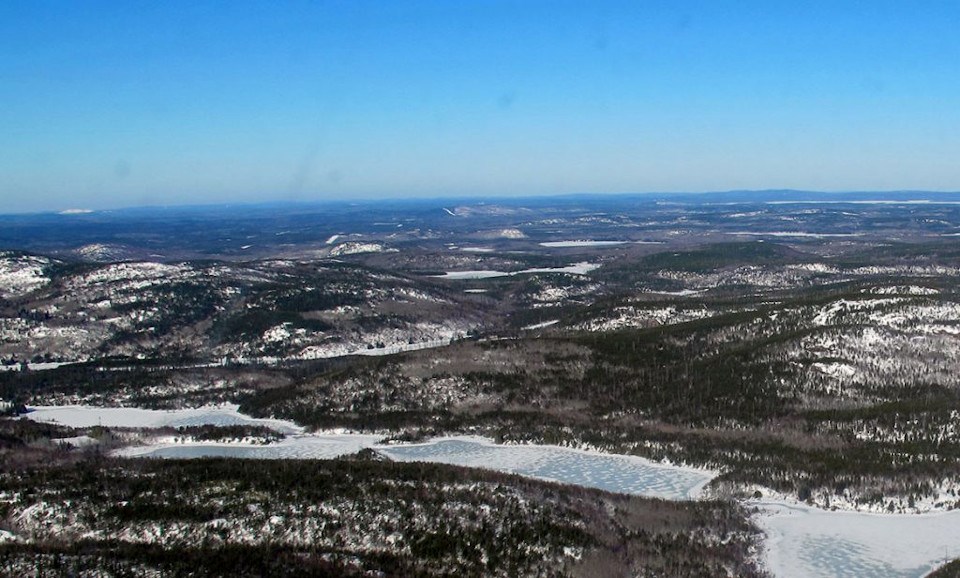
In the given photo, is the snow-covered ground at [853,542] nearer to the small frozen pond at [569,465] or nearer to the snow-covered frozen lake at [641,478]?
the snow-covered frozen lake at [641,478]

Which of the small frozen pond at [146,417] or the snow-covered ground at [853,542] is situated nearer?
the snow-covered ground at [853,542]

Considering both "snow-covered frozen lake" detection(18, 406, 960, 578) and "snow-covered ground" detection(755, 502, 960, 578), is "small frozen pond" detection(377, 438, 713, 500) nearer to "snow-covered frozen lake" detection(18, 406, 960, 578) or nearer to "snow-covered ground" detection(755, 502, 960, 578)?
"snow-covered frozen lake" detection(18, 406, 960, 578)

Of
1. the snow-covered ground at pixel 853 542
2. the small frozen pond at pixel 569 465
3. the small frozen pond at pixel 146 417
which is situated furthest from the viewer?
the small frozen pond at pixel 146 417

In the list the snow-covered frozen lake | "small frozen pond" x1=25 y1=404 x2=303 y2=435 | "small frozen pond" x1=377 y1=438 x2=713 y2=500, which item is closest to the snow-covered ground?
the snow-covered frozen lake

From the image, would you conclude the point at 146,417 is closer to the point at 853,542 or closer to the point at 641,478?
the point at 641,478

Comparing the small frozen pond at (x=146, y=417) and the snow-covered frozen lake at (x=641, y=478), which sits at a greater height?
the snow-covered frozen lake at (x=641, y=478)

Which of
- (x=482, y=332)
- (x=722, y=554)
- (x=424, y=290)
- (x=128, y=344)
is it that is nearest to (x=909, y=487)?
(x=722, y=554)

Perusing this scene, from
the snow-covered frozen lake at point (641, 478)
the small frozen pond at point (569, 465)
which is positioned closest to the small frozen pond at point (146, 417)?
the snow-covered frozen lake at point (641, 478)
